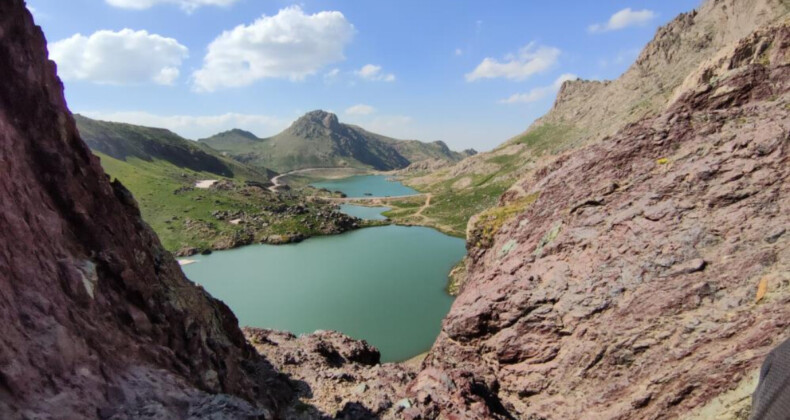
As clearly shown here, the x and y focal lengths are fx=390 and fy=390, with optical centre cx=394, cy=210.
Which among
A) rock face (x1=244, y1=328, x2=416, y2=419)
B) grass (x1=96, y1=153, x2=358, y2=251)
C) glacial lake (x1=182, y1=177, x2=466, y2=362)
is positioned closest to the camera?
rock face (x1=244, y1=328, x2=416, y2=419)

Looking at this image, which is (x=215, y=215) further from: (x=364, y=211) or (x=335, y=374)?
(x=335, y=374)

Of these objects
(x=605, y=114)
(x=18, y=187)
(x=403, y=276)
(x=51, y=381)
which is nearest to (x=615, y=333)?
(x=51, y=381)

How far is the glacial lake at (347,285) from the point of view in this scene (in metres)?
55.2

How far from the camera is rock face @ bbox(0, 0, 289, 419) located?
11.4 meters

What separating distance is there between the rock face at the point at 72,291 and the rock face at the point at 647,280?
12699mm

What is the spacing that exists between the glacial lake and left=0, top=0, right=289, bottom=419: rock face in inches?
1295

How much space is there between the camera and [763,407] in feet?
37.9

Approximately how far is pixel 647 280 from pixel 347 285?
5827 cm

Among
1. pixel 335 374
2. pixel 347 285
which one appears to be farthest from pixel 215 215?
pixel 335 374

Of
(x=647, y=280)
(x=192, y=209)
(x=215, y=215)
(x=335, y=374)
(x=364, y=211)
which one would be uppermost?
(x=647, y=280)

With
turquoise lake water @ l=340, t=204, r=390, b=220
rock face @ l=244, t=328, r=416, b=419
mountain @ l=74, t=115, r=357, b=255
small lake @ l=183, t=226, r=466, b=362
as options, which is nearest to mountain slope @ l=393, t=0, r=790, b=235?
turquoise lake water @ l=340, t=204, r=390, b=220

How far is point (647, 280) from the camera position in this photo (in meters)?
20.3

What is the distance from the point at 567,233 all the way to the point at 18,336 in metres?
26.4

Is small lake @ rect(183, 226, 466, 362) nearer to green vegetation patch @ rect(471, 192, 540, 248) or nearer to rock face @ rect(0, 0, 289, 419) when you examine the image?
green vegetation patch @ rect(471, 192, 540, 248)
